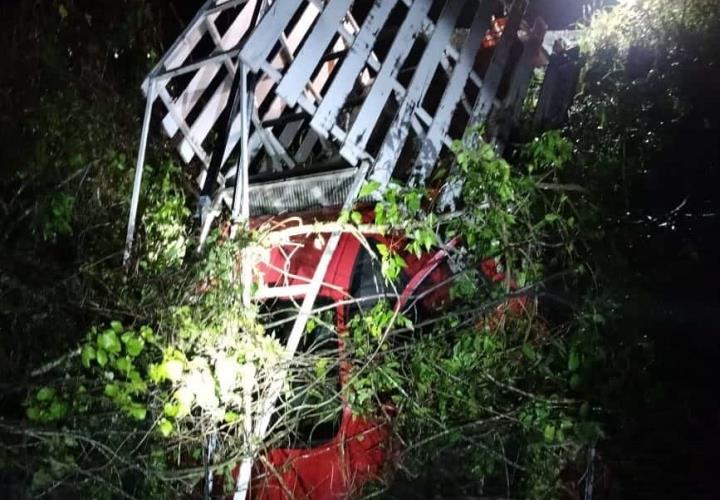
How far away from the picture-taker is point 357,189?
3.92m

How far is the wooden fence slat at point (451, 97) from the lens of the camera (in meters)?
4.41

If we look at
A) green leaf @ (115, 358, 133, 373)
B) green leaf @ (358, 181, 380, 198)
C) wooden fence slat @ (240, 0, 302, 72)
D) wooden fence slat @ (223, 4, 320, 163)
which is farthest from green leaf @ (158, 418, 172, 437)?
wooden fence slat @ (223, 4, 320, 163)

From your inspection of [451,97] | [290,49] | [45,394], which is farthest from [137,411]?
[290,49]

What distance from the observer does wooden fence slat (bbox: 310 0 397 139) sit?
12.6ft

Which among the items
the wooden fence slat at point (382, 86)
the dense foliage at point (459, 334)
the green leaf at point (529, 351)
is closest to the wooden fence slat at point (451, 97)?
the dense foliage at point (459, 334)

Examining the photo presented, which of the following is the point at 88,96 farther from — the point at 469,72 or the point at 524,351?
the point at 524,351

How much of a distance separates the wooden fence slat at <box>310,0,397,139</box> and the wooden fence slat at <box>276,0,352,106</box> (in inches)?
6.5

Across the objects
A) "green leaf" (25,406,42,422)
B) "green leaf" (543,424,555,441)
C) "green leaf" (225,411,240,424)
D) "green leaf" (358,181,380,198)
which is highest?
"green leaf" (358,181,380,198)

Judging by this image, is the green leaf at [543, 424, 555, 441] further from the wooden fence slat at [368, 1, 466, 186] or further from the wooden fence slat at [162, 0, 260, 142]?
the wooden fence slat at [162, 0, 260, 142]

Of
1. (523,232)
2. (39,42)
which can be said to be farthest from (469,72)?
(39,42)

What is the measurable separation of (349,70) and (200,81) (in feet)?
5.17

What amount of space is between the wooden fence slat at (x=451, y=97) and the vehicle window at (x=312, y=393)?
1270mm

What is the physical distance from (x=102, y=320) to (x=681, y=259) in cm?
410

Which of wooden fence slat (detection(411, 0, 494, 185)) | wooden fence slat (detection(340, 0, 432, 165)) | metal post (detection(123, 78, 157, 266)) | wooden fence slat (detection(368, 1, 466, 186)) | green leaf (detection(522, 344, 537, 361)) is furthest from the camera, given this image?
wooden fence slat (detection(411, 0, 494, 185))
